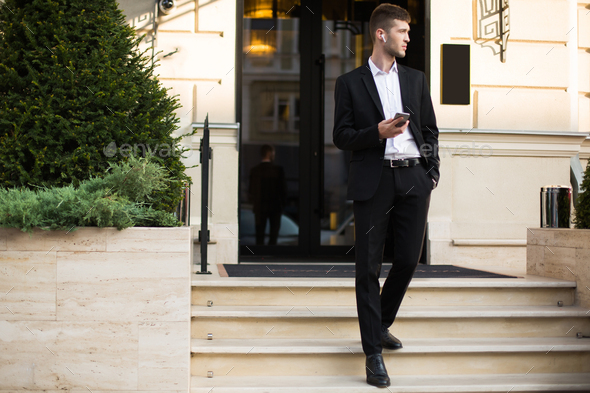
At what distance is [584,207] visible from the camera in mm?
4406

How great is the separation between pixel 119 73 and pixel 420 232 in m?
2.34

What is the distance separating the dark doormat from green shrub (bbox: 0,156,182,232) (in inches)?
58.2

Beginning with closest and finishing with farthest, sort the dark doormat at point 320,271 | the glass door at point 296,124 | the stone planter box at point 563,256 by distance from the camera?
1. the stone planter box at point 563,256
2. the dark doormat at point 320,271
3. the glass door at point 296,124

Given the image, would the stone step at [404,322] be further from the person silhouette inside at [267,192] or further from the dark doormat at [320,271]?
the person silhouette inside at [267,192]

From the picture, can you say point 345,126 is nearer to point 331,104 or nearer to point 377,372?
point 377,372

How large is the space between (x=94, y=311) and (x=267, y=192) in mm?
4121

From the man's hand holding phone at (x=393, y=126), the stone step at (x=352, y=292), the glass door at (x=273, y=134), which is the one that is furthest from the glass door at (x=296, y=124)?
the man's hand holding phone at (x=393, y=126)

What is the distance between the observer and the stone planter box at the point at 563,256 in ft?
14.0

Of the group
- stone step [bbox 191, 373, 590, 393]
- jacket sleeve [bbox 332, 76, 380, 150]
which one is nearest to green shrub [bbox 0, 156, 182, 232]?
stone step [bbox 191, 373, 590, 393]

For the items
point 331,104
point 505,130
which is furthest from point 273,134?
point 505,130

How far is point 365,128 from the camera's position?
3.27 meters

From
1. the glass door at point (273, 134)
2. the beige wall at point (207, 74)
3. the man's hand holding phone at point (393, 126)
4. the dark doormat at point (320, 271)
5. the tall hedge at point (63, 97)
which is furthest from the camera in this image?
the glass door at point (273, 134)

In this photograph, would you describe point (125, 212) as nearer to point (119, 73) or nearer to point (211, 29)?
point (119, 73)

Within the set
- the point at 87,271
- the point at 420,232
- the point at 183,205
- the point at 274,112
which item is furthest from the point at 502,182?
the point at 87,271
